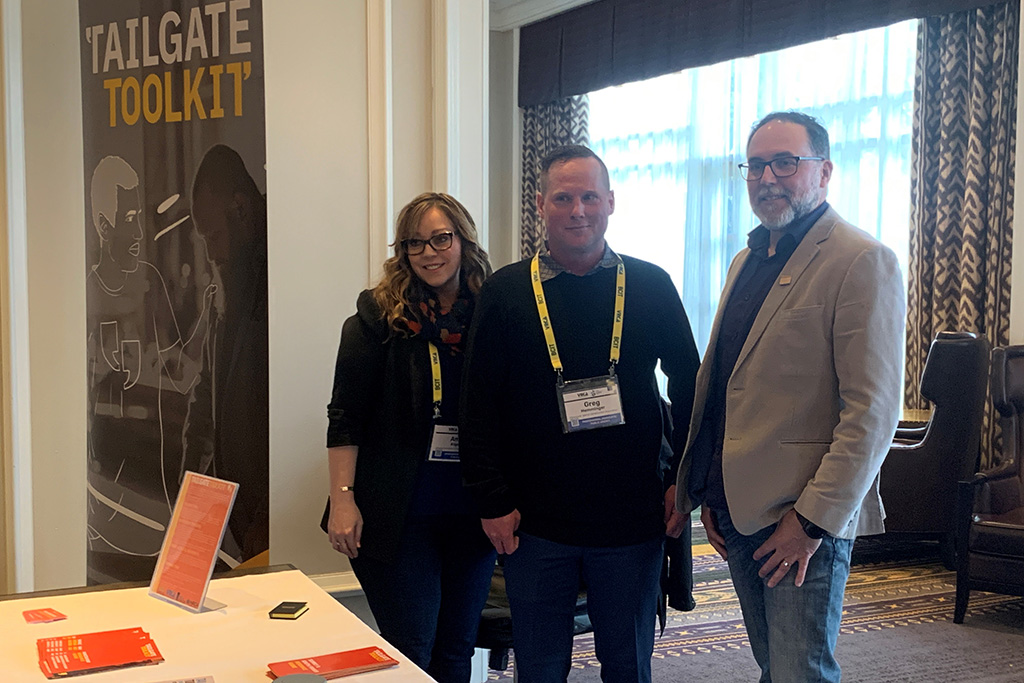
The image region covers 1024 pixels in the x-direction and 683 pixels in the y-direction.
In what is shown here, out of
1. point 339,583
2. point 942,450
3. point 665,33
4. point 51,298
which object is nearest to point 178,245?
point 51,298

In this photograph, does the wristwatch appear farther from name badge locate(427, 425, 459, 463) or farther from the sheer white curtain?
the sheer white curtain

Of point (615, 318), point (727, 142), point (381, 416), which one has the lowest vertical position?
point (381, 416)

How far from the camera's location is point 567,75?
24.2 feet

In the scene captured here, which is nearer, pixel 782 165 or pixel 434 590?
pixel 782 165

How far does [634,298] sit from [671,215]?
5.06 m

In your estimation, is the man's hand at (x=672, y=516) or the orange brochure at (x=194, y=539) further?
the man's hand at (x=672, y=516)

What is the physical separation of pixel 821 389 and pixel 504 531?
2.32 feet

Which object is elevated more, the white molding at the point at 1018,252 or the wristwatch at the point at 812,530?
the white molding at the point at 1018,252

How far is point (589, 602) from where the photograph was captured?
2006 mm

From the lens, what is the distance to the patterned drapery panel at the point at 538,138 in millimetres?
7480

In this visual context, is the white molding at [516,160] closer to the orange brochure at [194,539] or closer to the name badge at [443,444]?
the name badge at [443,444]

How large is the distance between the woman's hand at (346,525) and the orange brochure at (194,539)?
46 cm

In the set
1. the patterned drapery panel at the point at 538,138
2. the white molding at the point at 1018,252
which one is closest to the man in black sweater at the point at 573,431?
the white molding at the point at 1018,252

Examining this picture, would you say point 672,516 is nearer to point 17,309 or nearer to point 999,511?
point 17,309
